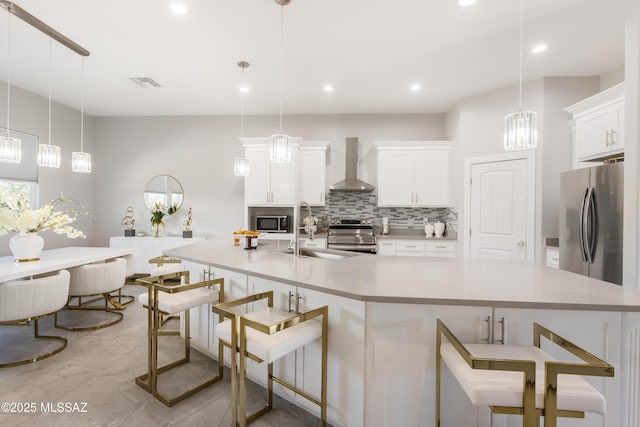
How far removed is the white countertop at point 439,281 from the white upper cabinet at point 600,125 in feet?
5.42

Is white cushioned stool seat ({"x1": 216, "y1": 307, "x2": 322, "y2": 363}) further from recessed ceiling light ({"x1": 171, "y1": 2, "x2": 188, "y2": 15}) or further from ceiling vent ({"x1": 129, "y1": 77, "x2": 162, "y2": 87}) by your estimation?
ceiling vent ({"x1": 129, "y1": 77, "x2": 162, "y2": 87})

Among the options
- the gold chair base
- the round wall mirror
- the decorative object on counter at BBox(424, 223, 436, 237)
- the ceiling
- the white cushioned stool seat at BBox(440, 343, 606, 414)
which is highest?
the ceiling

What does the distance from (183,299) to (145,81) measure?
3197 mm

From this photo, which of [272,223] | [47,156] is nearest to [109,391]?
[47,156]

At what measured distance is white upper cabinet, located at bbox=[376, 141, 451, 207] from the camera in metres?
4.59

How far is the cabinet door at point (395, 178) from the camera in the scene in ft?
15.3

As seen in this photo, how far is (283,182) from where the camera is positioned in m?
4.68

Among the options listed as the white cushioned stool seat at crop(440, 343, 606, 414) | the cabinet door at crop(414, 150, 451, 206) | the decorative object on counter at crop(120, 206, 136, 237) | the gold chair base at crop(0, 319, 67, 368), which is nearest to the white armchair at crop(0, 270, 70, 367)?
the gold chair base at crop(0, 319, 67, 368)

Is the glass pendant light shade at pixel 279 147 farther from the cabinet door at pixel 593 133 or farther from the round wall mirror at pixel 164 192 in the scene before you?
the round wall mirror at pixel 164 192

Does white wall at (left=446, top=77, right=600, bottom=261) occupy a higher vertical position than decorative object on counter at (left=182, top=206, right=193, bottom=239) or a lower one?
higher

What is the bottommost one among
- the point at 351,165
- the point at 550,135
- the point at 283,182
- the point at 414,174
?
the point at 283,182

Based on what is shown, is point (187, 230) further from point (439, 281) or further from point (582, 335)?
point (582, 335)

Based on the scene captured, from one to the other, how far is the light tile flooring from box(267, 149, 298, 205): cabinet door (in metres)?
2.45

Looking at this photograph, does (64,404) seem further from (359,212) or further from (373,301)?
(359,212)
